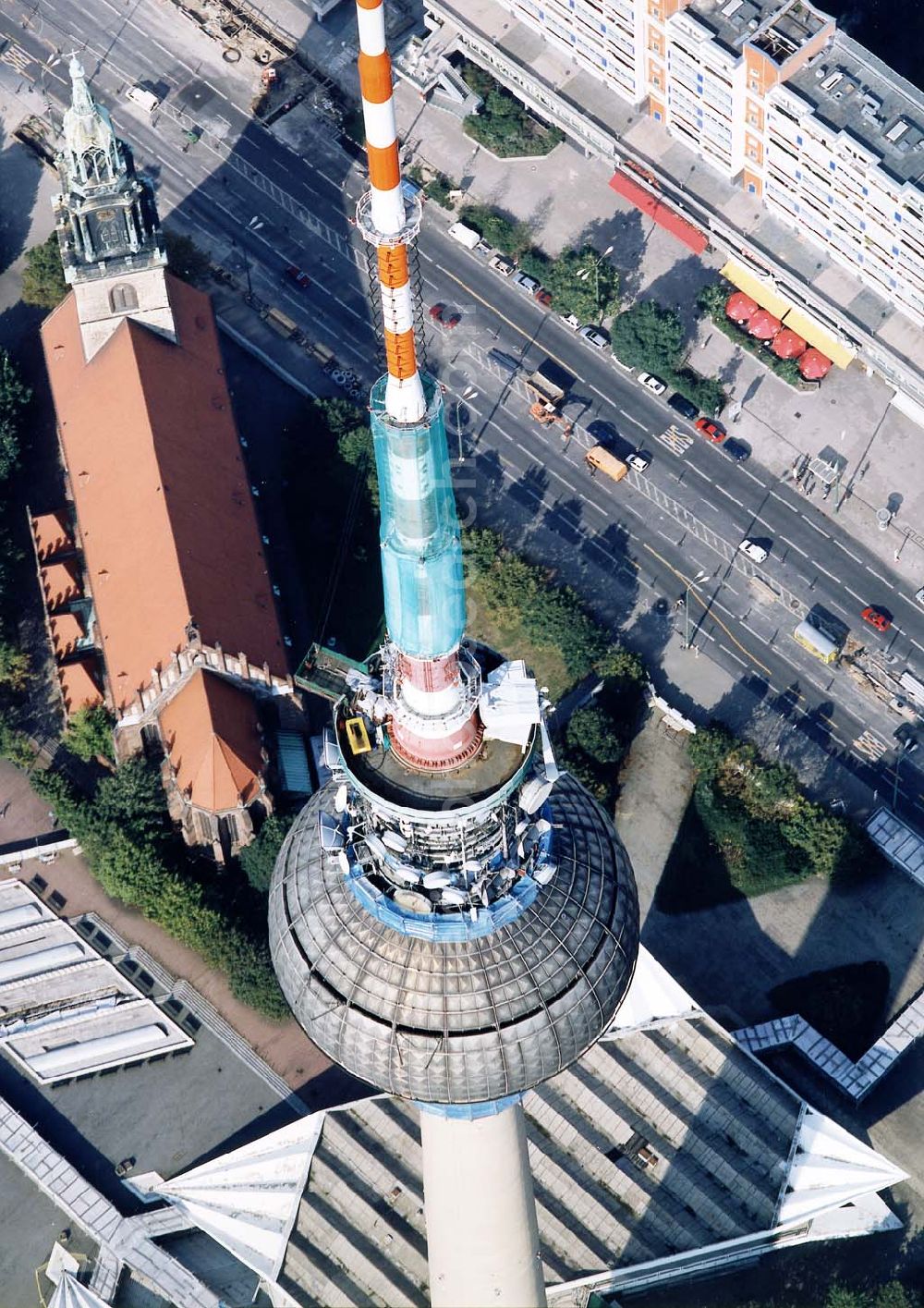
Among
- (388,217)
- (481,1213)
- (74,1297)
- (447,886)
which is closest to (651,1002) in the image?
(481,1213)

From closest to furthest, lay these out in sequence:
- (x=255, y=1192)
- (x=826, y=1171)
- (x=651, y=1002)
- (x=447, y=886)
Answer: (x=447, y=886), (x=826, y=1171), (x=255, y=1192), (x=651, y=1002)

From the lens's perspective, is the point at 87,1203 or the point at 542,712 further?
the point at 87,1203

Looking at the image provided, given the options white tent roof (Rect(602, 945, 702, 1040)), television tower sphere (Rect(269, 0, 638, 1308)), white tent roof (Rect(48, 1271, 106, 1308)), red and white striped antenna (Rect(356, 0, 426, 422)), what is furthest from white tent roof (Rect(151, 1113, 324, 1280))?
red and white striped antenna (Rect(356, 0, 426, 422))

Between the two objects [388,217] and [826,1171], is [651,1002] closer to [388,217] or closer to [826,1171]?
[826,1171]

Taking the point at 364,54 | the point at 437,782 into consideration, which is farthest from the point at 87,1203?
the point at 364,54

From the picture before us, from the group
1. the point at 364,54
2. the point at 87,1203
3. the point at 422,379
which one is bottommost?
the point at 87,1203

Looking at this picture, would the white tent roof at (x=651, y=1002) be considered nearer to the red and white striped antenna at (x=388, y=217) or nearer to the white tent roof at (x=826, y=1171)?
the white tent roof at (x=826, y=1171)

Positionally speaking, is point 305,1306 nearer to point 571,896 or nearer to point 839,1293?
point 839,1293
